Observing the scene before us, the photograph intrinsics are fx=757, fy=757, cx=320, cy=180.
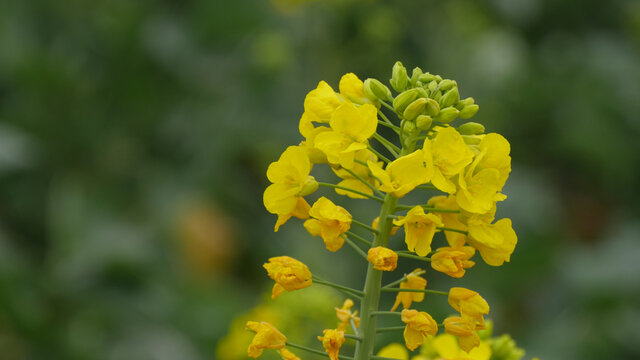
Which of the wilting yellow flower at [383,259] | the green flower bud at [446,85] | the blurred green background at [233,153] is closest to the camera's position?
the wilting yellow flower at [383,259]

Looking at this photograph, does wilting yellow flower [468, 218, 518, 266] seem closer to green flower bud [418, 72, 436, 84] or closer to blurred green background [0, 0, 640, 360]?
green flower bud [418, 72, 436, 84]

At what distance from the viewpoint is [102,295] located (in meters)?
3.83

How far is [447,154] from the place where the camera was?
49.9 inches

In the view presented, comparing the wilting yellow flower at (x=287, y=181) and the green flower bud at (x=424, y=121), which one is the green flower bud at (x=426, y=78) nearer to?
the green flower bud at (x=424, y=121)

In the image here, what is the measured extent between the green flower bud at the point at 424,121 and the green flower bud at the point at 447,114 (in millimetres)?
39

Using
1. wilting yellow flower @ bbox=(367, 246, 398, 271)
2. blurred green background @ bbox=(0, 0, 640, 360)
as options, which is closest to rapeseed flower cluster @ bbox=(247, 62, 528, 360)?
wilting yellow flower @ bbox=(367, 246, 398, 271)

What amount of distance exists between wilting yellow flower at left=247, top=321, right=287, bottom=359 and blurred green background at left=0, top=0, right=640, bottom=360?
1981mm

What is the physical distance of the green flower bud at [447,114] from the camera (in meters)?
1.36

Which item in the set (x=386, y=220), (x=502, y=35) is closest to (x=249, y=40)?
(x=502, y=35)

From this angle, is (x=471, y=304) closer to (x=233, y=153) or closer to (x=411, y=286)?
(x=411, y=286)

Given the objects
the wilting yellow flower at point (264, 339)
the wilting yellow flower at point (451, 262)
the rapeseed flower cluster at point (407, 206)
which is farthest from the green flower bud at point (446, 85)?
the wilting yellow flower at point (264, 339)

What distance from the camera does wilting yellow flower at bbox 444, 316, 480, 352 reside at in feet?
4.11

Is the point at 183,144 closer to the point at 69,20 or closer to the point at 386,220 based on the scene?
the point at 69,20

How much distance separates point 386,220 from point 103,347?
105 inches
